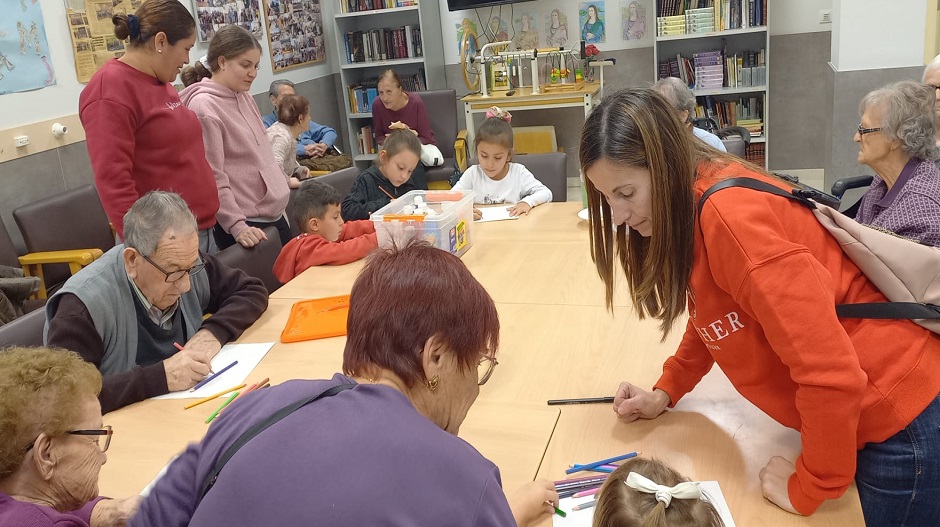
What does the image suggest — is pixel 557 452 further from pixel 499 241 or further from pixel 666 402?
pixel 499 241

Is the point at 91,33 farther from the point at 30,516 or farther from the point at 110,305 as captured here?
the point at 30,516

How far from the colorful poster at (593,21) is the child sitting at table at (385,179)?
3217mm

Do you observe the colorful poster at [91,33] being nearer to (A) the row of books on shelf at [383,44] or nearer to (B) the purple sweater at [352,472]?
(A) the row of books on shelf at [383,44]

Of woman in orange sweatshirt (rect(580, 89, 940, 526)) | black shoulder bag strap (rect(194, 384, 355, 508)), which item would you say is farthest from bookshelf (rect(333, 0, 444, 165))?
black shoulder bag strap (rect(194, 384, 355, 508))

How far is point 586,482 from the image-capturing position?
4.37ft

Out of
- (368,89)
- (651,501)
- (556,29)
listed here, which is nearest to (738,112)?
(556,29)

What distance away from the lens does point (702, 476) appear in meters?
1.33

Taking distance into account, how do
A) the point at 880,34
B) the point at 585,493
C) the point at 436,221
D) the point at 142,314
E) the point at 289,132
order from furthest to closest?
1. the point at 289,132
2. the point at 880,34
3. the point at 436,221
4. the point at 142,314
5. the point at 585,493

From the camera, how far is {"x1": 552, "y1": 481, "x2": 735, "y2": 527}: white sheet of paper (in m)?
1.23

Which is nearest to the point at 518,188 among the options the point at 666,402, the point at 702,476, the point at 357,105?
the point at 666,402

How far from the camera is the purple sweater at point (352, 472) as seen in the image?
2.65 feet

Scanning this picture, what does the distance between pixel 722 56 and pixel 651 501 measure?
5.90 m

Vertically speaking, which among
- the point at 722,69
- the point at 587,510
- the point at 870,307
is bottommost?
the point at 587,510

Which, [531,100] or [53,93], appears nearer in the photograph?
[53,93]
